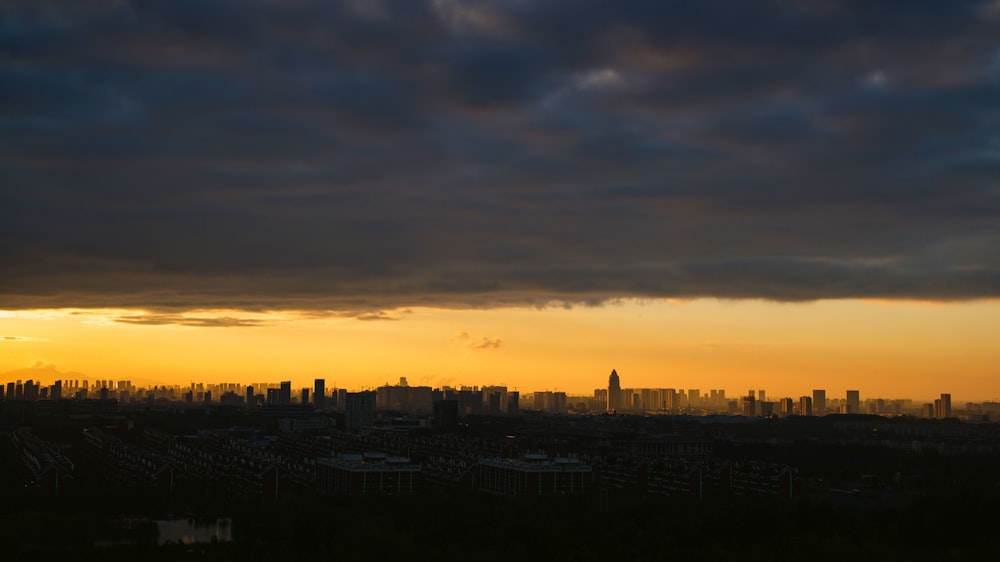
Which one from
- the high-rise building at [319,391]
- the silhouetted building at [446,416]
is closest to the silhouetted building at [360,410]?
the silhouetted building at [446,416]

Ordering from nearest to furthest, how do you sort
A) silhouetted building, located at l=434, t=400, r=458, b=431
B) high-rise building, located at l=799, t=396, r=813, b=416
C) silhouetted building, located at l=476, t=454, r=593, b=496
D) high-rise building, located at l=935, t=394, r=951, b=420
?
silhouetted building, located at l=476, t=454, r=593, b=496 < silhouetted building, located at l=434, t=400, r=458, b=431 < high-rise building, located at l=935, t=394, r=951, b=420 < high-rise building, located at l=799, t=396, r=813, b=416

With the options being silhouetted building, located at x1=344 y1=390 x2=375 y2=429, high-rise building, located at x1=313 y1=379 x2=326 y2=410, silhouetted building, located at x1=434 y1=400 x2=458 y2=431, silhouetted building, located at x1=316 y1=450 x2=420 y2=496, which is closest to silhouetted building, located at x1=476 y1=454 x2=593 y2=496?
silhouetted building, located at x1=316 y1=450 x2=420 y2=496

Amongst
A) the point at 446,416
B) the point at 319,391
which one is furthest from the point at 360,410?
the point at 319,391

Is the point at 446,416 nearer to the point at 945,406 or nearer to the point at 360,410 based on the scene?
the point at 360,410

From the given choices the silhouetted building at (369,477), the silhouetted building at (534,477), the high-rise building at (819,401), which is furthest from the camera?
the high-rise building at (819,401)

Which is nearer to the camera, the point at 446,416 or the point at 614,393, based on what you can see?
the point at 446,416

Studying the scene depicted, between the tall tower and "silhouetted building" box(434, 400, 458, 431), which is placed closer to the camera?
"silhouetted building" box(434, 400, 458, 431)

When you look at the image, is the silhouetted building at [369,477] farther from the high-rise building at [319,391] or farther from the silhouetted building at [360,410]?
the high-rise building at [319,391]

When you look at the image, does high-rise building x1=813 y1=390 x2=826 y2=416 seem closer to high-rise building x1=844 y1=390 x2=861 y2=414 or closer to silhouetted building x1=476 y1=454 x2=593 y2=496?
high-rise building x1=844 y1=390 x2=861 y2=414

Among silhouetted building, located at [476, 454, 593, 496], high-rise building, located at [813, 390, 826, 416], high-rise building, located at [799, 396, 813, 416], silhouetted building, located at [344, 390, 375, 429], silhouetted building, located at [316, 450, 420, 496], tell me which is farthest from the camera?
high-rise building, located at [813, 390, 826, 416]

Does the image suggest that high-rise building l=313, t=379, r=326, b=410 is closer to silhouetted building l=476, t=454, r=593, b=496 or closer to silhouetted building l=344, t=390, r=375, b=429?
silhouetted building l=344, t=390, r=375, b=429

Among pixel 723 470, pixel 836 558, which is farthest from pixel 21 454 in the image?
pixel 836 558

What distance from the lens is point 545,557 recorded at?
18406mm

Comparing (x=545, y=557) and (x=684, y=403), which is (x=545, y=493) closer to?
(x=545, y=557)
